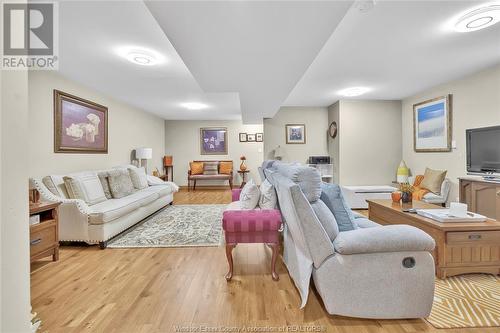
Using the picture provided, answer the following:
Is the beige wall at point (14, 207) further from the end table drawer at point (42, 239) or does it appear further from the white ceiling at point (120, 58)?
the end table drawer at point (42, 239)

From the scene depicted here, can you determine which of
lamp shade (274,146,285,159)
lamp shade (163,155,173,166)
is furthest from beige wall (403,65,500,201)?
lamp shade (163,155,173,166)

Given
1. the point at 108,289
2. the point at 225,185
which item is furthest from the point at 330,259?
the point at 225,185

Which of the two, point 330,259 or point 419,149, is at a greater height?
point 419,149

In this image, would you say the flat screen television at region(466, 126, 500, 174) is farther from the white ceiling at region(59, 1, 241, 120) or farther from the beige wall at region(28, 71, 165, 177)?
the beige wall at region(28, 71, 165, 177)

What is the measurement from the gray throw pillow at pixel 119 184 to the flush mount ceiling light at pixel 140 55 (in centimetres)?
197

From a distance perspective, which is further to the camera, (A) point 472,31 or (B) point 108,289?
(A) point 472,31

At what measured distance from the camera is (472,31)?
243cm

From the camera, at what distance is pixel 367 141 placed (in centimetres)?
544

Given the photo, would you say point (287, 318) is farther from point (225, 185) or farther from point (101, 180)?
point (225, 185)

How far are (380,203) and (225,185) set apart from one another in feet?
19.0

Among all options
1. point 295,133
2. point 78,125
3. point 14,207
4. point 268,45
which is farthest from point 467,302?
point 78,125

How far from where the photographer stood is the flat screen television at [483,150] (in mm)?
3229

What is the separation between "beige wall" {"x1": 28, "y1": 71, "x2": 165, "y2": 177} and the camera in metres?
3.14

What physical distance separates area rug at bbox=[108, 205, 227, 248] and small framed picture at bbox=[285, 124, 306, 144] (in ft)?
8.82
